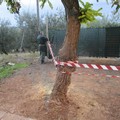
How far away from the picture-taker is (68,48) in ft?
19.6

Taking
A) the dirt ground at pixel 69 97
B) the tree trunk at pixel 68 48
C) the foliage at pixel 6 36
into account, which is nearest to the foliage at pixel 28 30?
the foliage at pixel 6 36

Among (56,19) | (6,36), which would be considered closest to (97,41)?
(56,19)

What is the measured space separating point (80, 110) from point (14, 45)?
50.1 ft

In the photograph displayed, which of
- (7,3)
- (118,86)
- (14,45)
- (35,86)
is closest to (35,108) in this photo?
(35,86)

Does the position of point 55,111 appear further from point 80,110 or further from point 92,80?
point 92,80

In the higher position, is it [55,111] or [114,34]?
[114,34]

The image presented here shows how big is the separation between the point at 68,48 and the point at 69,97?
1345 mm

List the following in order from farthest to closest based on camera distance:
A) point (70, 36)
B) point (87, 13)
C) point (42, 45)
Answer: point (42, 45), point (70, 36), point (87, 13)

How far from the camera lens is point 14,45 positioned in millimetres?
Result: 20438

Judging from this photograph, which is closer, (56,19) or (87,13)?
(87,13)

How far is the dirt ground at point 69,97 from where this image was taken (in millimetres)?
5801

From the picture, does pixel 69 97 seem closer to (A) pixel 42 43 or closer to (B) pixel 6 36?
(A) pixel 42 43

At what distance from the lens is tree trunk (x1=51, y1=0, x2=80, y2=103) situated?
229 inches

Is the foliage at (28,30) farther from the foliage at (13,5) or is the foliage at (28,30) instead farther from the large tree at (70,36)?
the large tree at (70,36)
